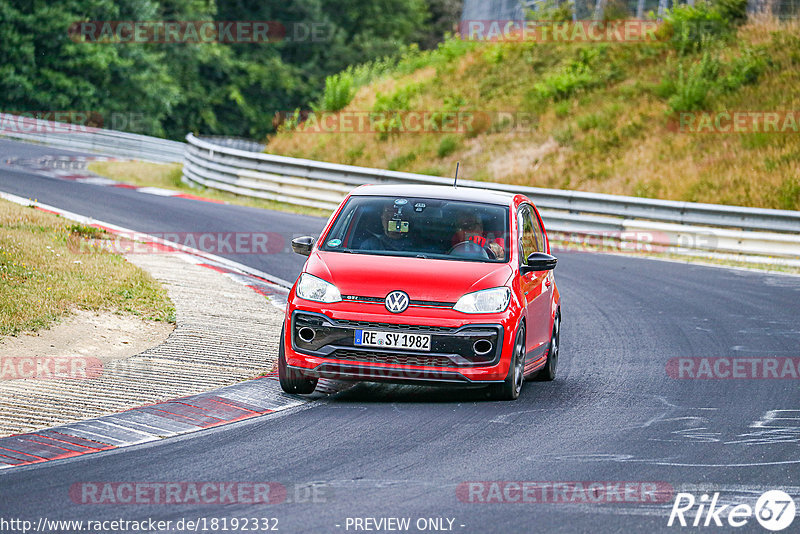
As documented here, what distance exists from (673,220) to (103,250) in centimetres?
1117

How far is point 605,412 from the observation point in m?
8.99

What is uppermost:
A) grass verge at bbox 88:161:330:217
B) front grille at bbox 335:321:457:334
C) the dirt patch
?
front grille at bbox 335:321:457:334

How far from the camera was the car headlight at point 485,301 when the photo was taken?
8.88m

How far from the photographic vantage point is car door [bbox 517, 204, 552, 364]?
9664 millimetres

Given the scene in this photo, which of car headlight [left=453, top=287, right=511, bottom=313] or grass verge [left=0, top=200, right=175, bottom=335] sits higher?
car headlight [left=453, top=287, right=511, bottom=313]

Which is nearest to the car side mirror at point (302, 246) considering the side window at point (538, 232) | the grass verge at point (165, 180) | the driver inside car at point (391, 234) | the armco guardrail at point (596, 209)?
the driver inside car at point (391, 234)

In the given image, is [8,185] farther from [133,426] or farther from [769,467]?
[769,467]

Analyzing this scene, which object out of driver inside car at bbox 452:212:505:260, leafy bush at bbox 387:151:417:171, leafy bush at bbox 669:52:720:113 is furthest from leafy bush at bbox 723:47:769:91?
driver inside car at bbox 452:212:505:260

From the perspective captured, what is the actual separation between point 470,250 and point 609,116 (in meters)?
20.8

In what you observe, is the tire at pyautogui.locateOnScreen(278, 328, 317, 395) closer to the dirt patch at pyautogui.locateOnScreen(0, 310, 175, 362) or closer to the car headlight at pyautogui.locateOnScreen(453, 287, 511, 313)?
the car headlight at pyautogui.locateOnScreen(453, 287, 511, 313)

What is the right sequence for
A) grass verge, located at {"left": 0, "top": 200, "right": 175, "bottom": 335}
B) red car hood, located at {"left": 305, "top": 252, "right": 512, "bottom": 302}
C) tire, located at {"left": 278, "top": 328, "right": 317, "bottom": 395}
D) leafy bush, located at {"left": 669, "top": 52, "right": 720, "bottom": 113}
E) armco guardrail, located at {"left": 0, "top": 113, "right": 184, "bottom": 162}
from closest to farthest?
red car hood, located at {"left": 305, "top": 252, "right": 512, "bottom": 302}
tire, located at {"left": 278, "top": 328, "right": 317, "bottom": 395}
grass verge, located at {"left": 0, "top": 200, "right": 175, "bottom": 335}
leafy bush, located at {"left": 669, "top": 52, "right": 720, "bottom": 113}
armco guardrail, located at {"left": 0, "top": 113, "right": 184, "bottom": 162}

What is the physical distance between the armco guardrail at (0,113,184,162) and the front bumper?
3016cm

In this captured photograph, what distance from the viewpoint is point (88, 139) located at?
38.8m

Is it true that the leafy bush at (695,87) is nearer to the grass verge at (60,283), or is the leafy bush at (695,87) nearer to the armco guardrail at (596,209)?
the armco guardrail at (596,209)
